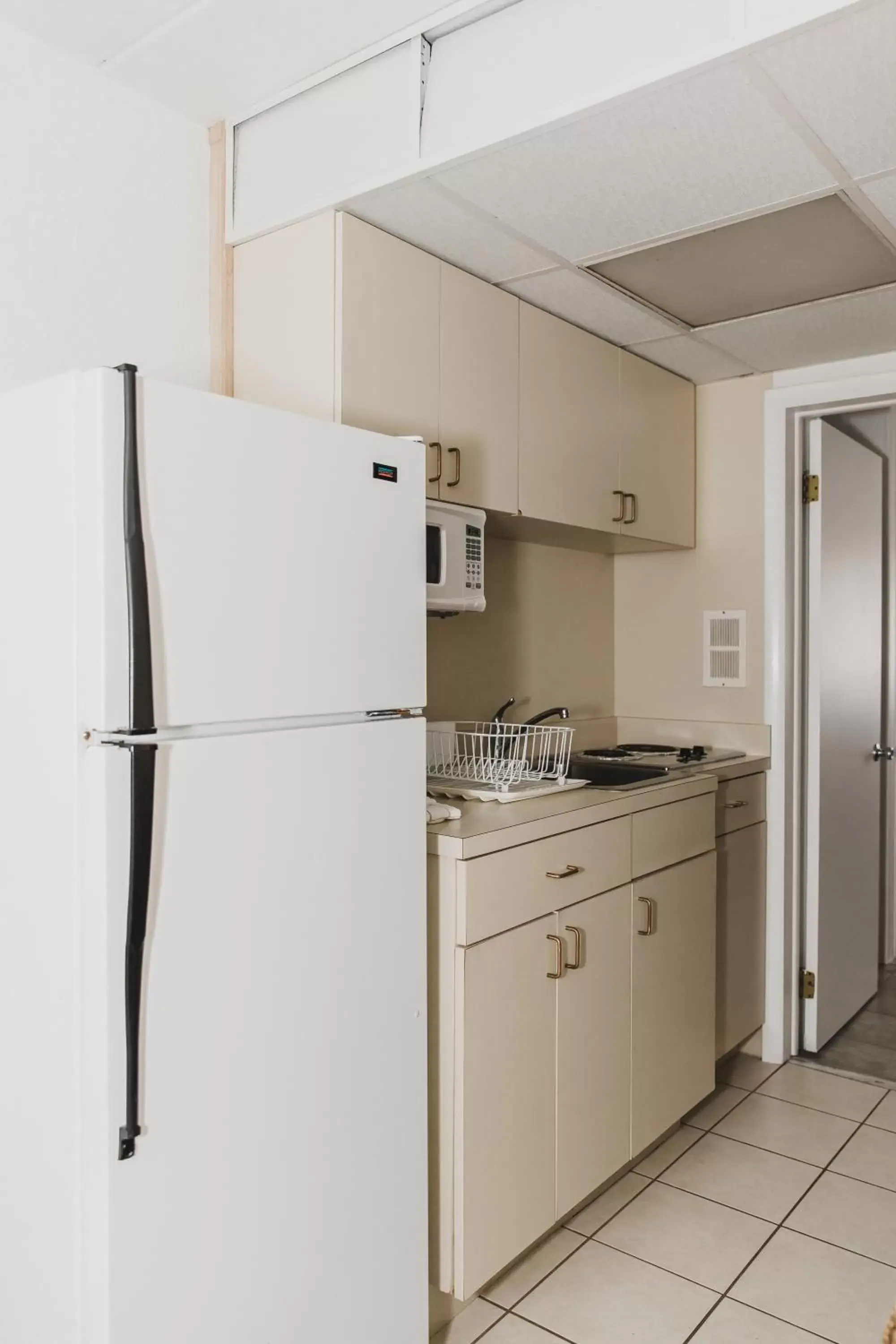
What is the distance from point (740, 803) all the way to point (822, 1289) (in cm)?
137

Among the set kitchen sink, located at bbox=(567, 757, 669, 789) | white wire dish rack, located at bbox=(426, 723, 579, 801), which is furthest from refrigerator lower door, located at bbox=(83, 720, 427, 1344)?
kitchen sink, located at bbox=(567, 757, 669, 789)

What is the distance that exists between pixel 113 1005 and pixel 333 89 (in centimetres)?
173

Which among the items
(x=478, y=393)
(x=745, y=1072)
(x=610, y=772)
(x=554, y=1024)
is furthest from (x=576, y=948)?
(x=745, y=1072)

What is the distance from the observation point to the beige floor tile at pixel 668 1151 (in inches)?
103

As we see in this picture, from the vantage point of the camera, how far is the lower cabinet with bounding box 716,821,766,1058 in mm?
3090

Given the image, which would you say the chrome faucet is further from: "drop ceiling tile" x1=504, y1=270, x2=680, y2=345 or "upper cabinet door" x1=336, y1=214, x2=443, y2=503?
"drop ceiling tile" x1=504, y1=270, x2=680, y2=345

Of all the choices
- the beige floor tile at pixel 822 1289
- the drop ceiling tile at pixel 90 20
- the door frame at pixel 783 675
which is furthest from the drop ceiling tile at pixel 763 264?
the beige floor tile at pixel 822 1289

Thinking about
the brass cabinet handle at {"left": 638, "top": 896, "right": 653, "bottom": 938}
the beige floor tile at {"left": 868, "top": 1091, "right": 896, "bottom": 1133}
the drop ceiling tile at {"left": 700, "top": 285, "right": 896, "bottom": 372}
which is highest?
the drop ceiling tile at {"left": 700, "top": 285, "right": 896, "bottom": 372}

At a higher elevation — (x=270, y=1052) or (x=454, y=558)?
(x=454, y=558)

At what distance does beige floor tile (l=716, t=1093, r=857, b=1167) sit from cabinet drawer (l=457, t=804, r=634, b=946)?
950 millimetres

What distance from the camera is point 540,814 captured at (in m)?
2.12

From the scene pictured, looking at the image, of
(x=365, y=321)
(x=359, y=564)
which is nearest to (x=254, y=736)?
(x=359, y=564)

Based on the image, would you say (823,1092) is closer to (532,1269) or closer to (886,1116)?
(886,1116)

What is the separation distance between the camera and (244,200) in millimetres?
2199
